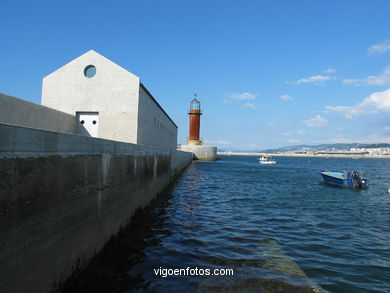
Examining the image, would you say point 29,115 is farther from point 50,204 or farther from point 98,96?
point 50,204

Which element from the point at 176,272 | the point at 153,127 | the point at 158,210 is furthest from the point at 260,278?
the point at 153,127

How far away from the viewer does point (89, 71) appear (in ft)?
55.8

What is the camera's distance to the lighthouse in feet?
235

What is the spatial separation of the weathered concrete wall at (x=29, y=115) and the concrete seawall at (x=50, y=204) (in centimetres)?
525

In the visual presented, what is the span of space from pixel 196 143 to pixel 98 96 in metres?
57.2

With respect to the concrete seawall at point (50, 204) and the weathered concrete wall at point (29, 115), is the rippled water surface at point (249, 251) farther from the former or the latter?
the weathered concrete wall at point (29, 115)

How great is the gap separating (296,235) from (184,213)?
5246mm

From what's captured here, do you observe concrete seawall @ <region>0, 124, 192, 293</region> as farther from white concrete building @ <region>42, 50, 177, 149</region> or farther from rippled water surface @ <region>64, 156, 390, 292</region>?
white concrete building @ <region>42, 50, 177, 149</region>

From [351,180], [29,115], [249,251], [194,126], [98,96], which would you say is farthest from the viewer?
[194,126]

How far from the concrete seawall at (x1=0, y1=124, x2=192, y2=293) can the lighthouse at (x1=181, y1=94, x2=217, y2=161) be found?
6388 centimetres

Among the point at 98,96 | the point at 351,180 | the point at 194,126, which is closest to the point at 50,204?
the point at 98,96

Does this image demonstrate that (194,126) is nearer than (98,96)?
No

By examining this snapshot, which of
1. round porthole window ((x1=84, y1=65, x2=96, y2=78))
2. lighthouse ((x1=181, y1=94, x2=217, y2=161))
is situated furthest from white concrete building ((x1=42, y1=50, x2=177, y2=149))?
lighthouse ((x1=181, y1=94, x2=217, y2=161))

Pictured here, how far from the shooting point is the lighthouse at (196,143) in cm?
7175
